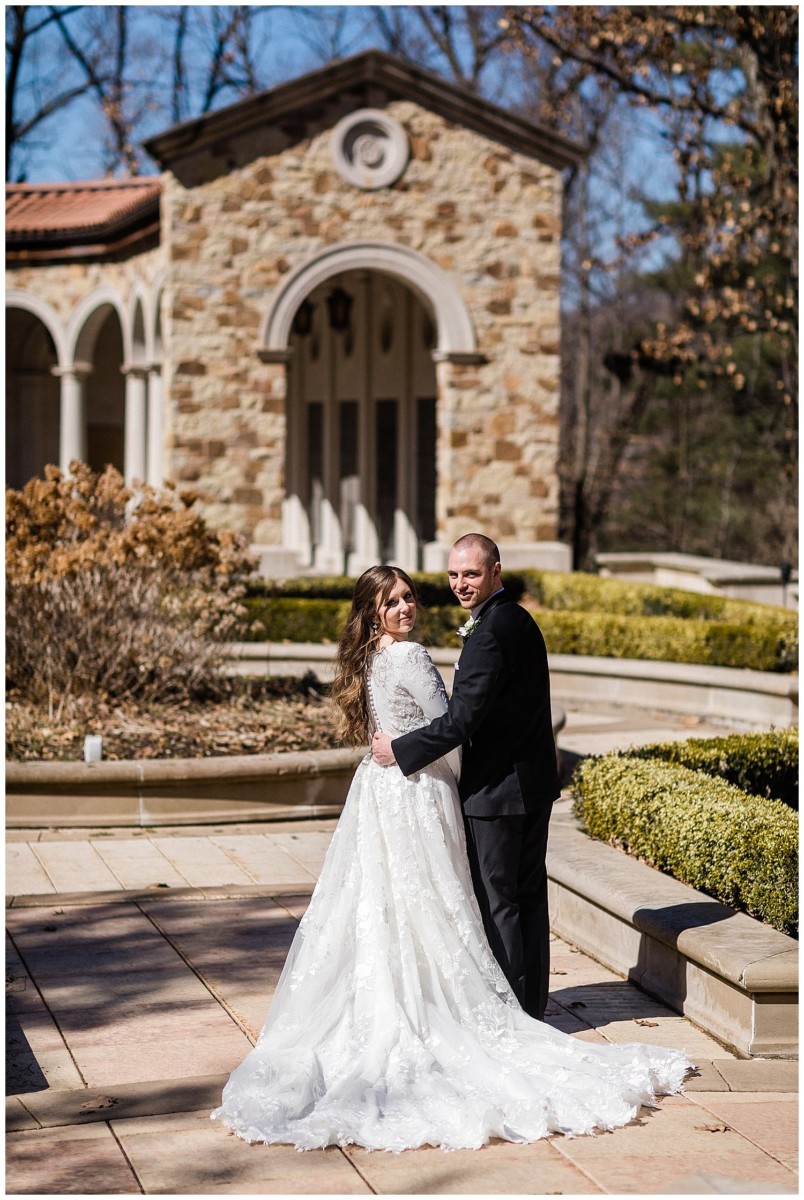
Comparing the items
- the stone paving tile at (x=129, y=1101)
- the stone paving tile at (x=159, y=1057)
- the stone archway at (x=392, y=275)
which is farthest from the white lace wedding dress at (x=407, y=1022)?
the stone archway at (x=392, y=275)

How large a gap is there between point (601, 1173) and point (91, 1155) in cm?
139

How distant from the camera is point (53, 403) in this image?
28.7 meters

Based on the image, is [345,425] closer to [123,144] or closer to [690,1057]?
[123,144]

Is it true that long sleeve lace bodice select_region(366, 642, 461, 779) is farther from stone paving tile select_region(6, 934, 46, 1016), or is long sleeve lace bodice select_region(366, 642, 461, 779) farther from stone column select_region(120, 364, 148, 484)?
stone column select_region(120, 364, 148, 484)

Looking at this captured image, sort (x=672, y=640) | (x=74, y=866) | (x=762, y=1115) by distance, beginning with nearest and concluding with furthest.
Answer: (x=762, y=1115) → (x=74, y=866) → (x=672, y=640)

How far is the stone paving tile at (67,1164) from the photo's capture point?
3766mm

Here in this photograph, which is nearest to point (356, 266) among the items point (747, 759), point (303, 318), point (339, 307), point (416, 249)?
point (416, 249)

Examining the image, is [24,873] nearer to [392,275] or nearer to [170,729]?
[170,729]

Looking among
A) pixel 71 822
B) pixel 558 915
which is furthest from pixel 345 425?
pixel 558 915

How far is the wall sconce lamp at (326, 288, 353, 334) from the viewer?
2152 cm

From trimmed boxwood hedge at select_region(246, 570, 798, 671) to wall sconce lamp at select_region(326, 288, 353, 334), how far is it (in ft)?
18.0

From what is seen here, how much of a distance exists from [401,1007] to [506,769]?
0.85 m

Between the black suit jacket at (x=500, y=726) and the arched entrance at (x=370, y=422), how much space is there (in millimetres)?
16758

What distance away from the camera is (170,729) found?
9.37 metres
